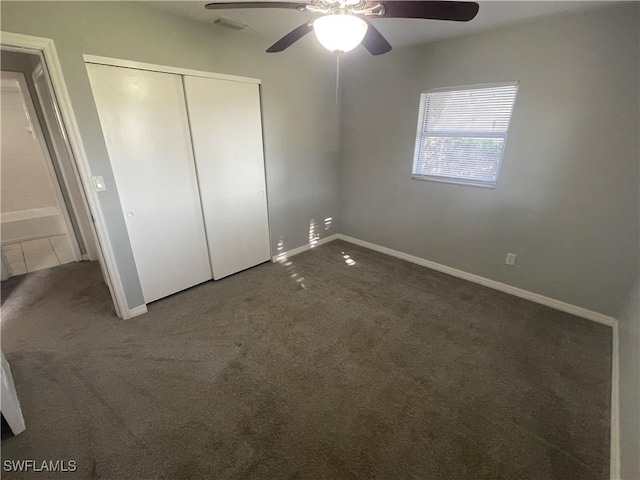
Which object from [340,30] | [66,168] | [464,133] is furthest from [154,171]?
[464,133]

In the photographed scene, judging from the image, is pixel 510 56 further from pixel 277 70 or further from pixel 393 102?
pixel 277 70

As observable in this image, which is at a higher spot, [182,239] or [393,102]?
[393,102]

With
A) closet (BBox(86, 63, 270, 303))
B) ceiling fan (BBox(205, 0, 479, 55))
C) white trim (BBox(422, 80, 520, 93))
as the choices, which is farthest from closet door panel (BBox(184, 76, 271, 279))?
white trim (BBox(422, 80, 520, 93))

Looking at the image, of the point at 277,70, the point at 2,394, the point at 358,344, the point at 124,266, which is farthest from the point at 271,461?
the point at 277,70

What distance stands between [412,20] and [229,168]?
209 centimetres

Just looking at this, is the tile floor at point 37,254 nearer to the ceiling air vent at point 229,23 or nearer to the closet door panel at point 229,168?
the closet door panel at point 229,168

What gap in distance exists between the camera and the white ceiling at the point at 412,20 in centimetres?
203

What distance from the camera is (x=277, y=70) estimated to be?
2.99 meters

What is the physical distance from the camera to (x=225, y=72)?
8.64 feet

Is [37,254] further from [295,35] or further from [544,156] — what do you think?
[544,156]

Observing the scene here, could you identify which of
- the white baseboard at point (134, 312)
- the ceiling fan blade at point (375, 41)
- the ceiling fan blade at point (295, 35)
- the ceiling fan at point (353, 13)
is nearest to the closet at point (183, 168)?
the white baseboard at point (134, 312)

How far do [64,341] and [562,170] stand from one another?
4.30m

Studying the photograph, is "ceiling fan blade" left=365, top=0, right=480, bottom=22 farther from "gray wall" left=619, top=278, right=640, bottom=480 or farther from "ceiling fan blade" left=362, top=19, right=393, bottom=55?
"gray wall" left=619, top=278, right=640, bottom=480

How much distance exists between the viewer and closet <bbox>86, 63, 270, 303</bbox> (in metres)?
2.21
